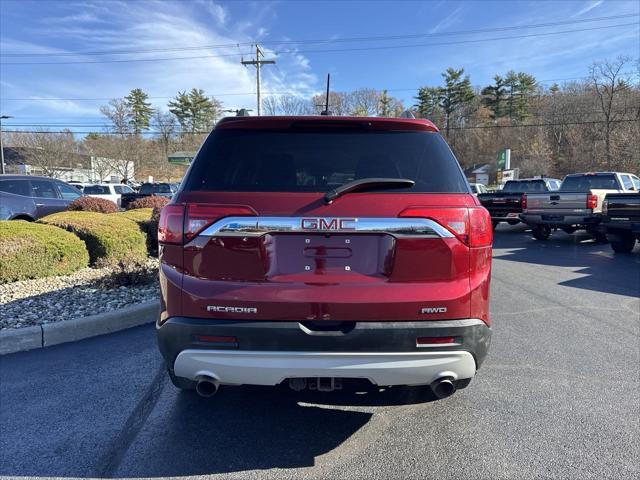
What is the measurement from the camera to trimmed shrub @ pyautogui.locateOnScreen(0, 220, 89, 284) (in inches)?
243

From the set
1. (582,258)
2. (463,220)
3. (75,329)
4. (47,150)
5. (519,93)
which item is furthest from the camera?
(519,93)

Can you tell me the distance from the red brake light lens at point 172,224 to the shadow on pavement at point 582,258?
7.17 m

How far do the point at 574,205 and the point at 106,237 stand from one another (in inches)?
474

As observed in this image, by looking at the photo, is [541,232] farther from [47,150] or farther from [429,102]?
[429,102]

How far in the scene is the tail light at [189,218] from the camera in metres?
2.29

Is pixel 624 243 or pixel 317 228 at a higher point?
pixel 317 228

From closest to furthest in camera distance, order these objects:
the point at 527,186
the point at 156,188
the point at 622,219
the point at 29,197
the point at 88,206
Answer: the point at 622,219
the point at 29,197
the point at 88,206
the point at 527,186
the point at 156,188

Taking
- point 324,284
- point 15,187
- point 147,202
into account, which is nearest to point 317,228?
point 324,284

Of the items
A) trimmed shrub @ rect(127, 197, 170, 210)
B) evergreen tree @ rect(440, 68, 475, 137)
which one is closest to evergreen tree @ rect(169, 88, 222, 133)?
evergreen tree @ rect(440, 68, 475, 137)

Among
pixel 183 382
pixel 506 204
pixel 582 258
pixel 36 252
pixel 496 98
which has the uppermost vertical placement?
pixel 496 98

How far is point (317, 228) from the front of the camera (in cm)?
225

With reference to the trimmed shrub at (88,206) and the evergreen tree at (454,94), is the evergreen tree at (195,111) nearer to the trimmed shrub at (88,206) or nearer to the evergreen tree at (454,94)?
the evergreen tree at (454,94)

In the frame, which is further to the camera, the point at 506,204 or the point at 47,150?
the point at 47,150

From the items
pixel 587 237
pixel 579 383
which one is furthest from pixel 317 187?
pixel 587 237
